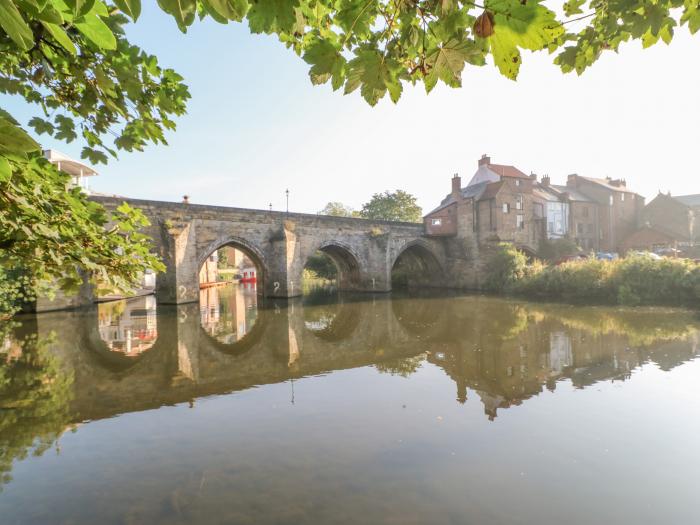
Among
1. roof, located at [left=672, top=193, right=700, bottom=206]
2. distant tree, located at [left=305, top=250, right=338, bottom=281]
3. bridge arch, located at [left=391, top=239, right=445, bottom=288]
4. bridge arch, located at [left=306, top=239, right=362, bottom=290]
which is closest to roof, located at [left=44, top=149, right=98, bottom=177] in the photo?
bridge arch, located at [left=306, top=239, right=362, bottom=290]

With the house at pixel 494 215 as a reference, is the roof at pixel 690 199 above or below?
above

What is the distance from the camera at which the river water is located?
3803 millimetres

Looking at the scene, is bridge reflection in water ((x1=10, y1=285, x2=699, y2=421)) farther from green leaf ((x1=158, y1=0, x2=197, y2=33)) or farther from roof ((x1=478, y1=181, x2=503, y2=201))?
roof ((x1=478, y1=181, x2=503, y2=201))

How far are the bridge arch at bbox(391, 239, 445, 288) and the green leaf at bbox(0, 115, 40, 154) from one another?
2776 cm

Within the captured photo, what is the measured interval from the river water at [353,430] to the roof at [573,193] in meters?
32.1

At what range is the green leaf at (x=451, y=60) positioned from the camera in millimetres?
1663

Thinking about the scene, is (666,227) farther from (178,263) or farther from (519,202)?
(178,263)

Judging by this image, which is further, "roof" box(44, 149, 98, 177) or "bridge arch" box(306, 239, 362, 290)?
"bridge arch" box(306, 239, 362, 290)

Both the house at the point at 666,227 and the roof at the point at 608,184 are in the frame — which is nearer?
the house at the point at 666,227

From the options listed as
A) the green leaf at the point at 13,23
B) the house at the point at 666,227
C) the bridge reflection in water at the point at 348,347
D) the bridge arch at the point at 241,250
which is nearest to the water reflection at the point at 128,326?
the bridge reflection in water at the point at 348,347

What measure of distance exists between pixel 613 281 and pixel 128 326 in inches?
935

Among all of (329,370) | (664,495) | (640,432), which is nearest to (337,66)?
(664,495)

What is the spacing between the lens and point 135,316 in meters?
16.8

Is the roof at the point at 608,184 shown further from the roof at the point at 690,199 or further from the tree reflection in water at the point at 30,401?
the tree reflection in water at the point at 30,401
